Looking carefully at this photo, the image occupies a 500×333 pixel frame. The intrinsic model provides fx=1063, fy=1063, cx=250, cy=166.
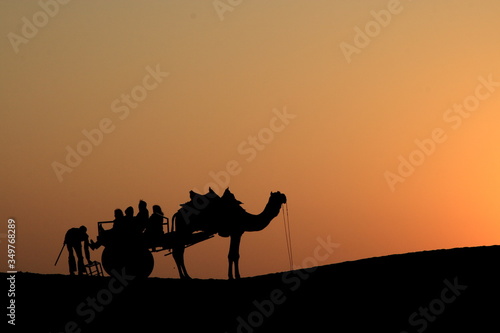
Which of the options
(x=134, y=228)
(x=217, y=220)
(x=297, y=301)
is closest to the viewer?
(x=297, y=301)

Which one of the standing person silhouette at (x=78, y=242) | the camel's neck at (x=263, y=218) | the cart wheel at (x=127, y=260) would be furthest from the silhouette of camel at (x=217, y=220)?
the standing person silhouette at (x=78, y=242)

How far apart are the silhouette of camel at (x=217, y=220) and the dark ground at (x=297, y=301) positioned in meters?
1.47

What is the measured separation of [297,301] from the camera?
27.6 m

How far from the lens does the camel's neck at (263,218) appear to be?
3250 centimetres

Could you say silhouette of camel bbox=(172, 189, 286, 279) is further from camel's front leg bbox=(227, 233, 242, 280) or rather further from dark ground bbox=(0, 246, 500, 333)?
dark ground bbox=(0, 246, 500, 333)

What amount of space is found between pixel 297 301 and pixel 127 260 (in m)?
5.89

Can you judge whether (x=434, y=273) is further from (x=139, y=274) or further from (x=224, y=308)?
(x=139, y=274)

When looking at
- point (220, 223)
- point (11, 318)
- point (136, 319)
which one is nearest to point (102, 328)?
point (136, 319)

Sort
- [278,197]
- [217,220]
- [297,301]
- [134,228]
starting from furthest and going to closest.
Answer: [278,197]
[217,220]
[134,228]
[297,301]

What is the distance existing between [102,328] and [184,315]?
2.09 m

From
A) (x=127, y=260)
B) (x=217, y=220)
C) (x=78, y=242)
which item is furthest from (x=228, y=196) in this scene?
(x=78, y=242)

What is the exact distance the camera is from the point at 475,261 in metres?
29.7

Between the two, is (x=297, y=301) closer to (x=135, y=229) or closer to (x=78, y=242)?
(x=135, y=229)

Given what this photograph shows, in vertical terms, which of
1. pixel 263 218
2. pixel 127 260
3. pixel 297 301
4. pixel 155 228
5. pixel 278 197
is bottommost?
pixel 297 301
